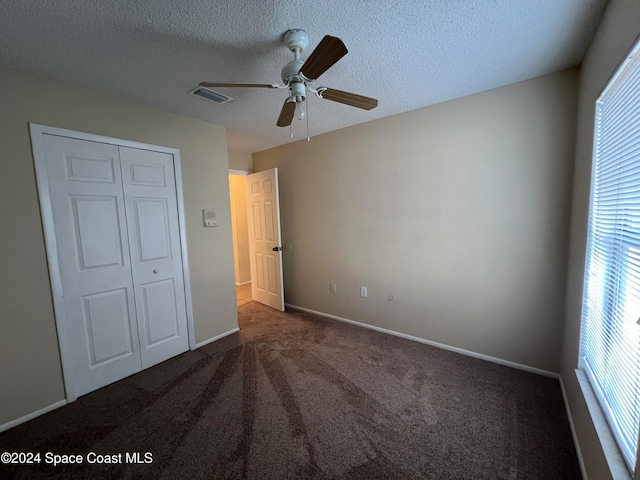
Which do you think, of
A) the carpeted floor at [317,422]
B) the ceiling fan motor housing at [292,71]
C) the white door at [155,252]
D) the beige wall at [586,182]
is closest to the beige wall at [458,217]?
the beige wall at [586,182]

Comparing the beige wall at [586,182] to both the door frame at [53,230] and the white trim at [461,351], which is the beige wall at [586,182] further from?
the door frame at [53,230]

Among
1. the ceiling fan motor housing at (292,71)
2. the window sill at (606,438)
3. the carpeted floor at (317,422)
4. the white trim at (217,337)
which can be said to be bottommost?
the carpeted floor at (317,422)

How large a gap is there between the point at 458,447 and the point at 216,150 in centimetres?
334

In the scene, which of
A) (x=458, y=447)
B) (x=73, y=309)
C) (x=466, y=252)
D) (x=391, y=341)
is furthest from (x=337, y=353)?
(x=73, y=309)

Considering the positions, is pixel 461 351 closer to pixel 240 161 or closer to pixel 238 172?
pixel 238 172

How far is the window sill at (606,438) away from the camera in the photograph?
0.96 m

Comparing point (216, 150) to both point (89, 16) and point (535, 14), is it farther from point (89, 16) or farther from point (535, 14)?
point (535, 14)

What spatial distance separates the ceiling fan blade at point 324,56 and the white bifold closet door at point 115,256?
6.21 feet

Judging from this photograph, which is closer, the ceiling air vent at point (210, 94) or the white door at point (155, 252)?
the ceiling air vent at point (210, 94)

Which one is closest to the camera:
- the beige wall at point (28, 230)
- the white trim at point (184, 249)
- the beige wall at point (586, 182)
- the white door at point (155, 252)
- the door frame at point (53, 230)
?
the beige wall at point (586, 182)

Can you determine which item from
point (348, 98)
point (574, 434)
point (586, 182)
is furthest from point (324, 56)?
point (574, 434)

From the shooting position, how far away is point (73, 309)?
2.04 meters

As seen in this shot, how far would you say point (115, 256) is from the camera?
226cm

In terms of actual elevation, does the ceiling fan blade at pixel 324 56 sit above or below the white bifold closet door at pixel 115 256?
above
